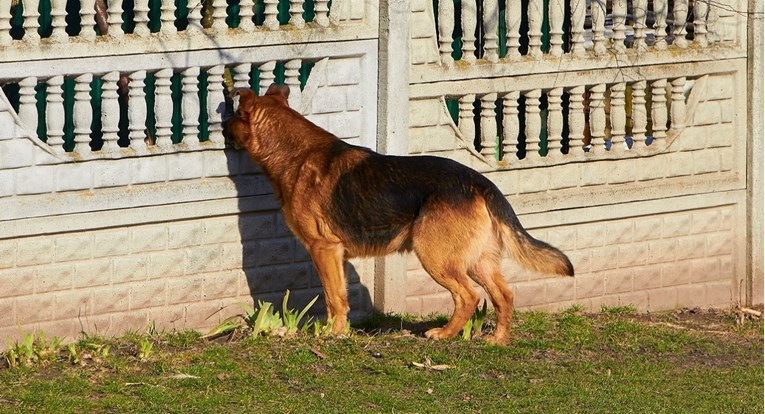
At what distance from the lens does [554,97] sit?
421 inches

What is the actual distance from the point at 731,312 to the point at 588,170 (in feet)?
5.71

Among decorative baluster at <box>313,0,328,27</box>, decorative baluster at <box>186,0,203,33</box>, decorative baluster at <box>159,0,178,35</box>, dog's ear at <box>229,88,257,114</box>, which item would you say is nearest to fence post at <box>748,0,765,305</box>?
→ decorative baluster at <box>313,0,328,27</box>

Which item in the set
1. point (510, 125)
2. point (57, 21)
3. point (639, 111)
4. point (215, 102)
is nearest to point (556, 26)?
point (510, 125)

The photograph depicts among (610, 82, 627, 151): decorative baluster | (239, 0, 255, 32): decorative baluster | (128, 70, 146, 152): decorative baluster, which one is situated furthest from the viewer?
(610, 82, 627, 151): decorative baluster

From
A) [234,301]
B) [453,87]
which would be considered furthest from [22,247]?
[453,87]

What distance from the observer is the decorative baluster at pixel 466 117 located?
408 inches

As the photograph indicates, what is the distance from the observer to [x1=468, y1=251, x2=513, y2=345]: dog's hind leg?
9289 mm

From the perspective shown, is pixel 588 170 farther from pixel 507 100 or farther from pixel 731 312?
pixel 731 312

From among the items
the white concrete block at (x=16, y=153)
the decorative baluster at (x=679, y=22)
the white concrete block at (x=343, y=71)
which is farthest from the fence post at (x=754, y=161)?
the white concrete block at (x=16, y=153)

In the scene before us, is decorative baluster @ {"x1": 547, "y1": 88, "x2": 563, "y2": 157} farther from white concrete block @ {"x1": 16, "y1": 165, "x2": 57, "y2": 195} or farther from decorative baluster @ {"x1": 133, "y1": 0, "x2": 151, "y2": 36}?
white concrete block @ {"x1": 16, "y1": 165, "x2": 57, "y2": 195}

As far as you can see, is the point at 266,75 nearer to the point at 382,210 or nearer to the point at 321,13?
the point at 321,13

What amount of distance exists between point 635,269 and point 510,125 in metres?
1.61

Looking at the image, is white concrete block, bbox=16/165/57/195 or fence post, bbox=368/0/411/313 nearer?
white concrete block, bbox=16/165/57/195

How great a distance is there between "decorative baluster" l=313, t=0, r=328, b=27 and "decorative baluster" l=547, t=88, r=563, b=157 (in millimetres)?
1879
